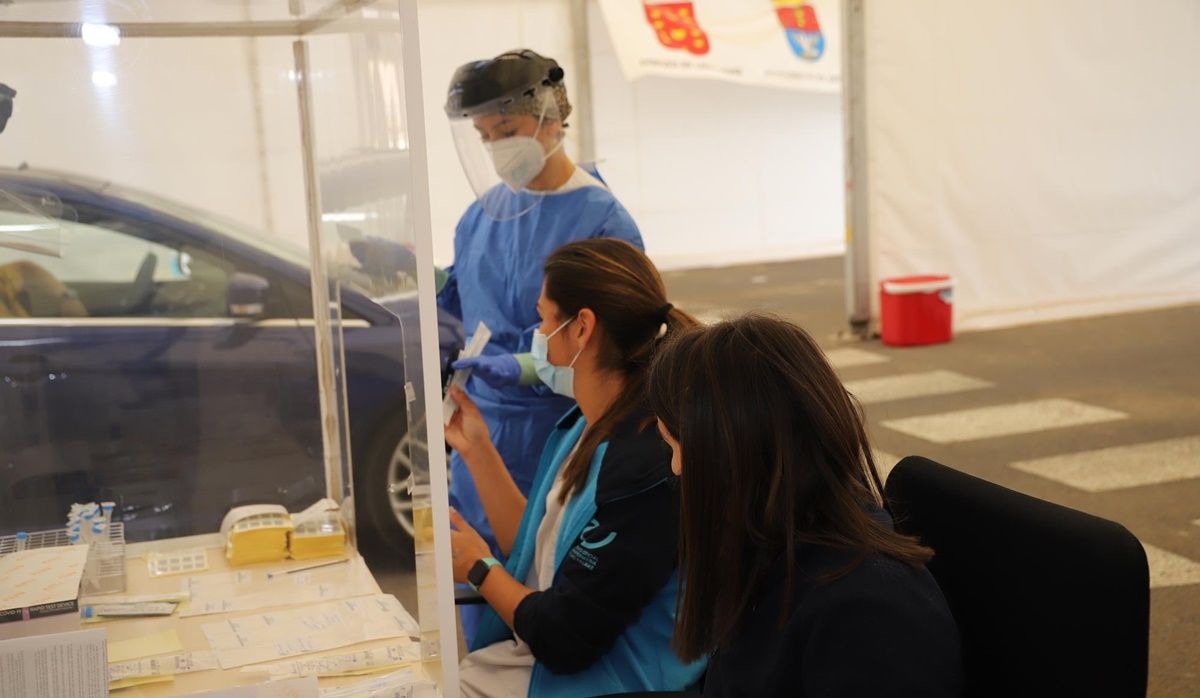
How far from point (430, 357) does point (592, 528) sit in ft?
1.53

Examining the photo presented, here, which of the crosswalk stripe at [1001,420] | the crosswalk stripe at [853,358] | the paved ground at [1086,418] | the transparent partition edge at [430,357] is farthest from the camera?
the crosswalk stripe at [853,358]

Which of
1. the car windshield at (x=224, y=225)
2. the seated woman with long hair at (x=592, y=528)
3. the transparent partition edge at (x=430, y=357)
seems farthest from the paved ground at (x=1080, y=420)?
the car windshield at (x=224, y=225)

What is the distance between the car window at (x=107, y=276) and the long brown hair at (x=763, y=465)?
4.38 ft

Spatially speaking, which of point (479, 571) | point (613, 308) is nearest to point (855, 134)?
point (613, 308)

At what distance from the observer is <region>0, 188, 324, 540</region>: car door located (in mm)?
2164

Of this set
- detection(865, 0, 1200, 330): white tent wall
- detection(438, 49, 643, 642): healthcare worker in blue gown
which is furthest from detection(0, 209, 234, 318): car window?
detection(865, 0, 1200, 330): white tent wall

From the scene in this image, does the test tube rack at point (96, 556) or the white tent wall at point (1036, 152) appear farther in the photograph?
the white tent wall at point (1036, 152)

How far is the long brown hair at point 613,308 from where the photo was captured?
180 centimetres

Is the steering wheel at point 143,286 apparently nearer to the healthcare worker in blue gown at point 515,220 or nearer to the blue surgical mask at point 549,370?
the healthcare worker in blue gown at point 515,220

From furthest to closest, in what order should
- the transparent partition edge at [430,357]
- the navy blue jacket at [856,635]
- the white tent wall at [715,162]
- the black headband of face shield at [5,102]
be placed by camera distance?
the white tent wall at [715,162]
the black headband of face shield at [5,102]
the transparent partition edge at [430,357]
the navy blue jacket at [856,635]

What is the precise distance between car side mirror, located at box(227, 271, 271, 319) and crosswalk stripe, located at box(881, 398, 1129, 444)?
291cm

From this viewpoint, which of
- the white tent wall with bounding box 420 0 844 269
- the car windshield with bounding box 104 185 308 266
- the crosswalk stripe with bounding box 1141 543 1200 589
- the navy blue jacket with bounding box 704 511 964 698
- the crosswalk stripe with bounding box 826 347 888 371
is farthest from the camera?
the white tent wall with bounding box 420 0 844 269

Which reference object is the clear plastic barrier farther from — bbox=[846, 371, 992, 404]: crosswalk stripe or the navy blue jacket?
bbox=[846, 371, 992, 404]: crosswalk stripe

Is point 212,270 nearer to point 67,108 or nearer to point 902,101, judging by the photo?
point 67,108
